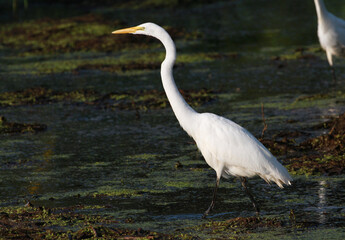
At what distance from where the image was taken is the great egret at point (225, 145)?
526cm

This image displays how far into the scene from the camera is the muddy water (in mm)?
5516

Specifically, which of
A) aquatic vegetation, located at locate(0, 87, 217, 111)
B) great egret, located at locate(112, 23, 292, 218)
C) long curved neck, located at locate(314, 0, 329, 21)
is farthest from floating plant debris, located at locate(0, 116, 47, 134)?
long curved neck, located at locate(314, 0, 329, 21)

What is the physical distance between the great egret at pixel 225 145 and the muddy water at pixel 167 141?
1.07 ft

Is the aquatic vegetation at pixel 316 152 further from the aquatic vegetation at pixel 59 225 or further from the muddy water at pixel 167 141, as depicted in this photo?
the aquatic vegetation at pixel 59 225

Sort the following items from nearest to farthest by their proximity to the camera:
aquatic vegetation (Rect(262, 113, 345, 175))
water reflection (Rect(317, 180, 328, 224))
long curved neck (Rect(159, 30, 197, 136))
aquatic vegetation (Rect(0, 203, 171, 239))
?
1. aquatic vegetation (Rect(0, 203, 171, 239))
2. water reflection (Rect(317, 180, 328, 224))
3. long curved neck (Rect(159, 30, 197, 136))
4. aquatic vegetation (Rect(262, 113, 345, 175))

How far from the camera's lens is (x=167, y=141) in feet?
26.6

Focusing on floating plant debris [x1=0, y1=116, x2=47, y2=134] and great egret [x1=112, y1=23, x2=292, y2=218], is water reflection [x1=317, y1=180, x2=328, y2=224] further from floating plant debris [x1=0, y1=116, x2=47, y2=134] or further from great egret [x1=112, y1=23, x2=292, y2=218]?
floating plant debris [x1=0, y1=116, x2=47, y2=134]

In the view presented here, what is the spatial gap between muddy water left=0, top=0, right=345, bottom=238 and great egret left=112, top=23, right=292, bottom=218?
325mm

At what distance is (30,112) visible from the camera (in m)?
10.3

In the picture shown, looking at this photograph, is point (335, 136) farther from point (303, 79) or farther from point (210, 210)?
point (303, 79)

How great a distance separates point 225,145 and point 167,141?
283cm

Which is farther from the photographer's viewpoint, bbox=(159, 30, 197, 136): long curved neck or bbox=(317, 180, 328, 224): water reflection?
bbox=(159, 30, 197, 136): long curved neck

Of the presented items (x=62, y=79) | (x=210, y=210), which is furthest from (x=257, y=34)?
(x=210, y=210)

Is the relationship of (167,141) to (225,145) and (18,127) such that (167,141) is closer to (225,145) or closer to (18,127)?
(18,127)
